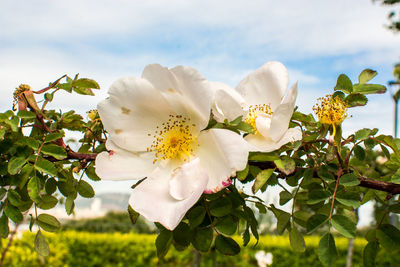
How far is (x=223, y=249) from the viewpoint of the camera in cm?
112

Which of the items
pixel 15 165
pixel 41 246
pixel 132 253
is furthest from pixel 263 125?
pixel 132 253

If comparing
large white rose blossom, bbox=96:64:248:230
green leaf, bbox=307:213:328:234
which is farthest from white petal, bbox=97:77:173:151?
green leaf, bbox=307:213:328:234

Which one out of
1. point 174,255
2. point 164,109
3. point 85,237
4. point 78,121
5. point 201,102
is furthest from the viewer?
point 85,237

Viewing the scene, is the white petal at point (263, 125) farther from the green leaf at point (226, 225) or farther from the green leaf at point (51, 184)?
the green leaf at point (51, 184)

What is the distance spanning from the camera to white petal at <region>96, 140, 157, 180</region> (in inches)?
38.6

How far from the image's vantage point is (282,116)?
3.11 feet

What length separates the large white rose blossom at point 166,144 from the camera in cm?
89

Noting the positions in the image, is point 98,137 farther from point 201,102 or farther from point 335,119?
point 335,119

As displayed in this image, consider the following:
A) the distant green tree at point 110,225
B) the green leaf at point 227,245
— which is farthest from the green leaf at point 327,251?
the distant green tree at point 110,225

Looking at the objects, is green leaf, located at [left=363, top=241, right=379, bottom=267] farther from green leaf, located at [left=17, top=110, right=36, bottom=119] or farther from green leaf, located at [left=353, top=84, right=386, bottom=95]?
green leaf, located at [left=17, top=110, right=36, bottom=119]

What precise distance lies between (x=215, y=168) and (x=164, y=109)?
209mm

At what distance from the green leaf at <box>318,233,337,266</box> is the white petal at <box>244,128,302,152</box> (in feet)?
0.81

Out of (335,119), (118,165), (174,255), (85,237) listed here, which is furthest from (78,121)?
(85,237)

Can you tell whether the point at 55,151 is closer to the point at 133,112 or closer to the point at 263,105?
the point at 133,112
